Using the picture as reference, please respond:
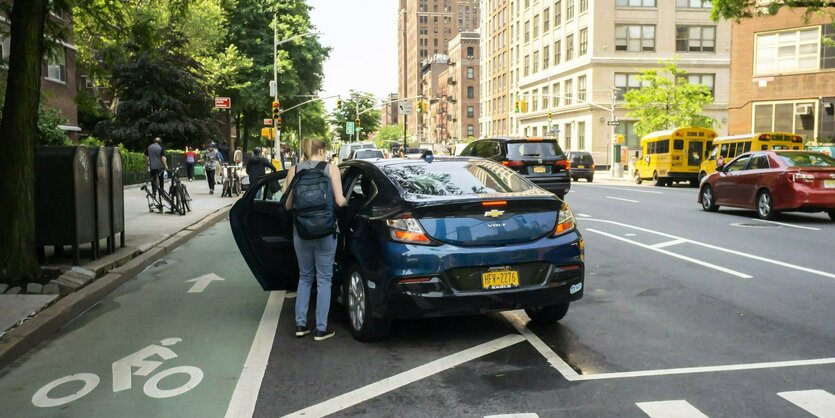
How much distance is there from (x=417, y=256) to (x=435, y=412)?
1.54 metres

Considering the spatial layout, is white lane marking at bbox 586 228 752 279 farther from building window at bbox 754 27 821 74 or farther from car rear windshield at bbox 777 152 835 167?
building window at bbox 754 27 821 74

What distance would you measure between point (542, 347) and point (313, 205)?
2.21 metres

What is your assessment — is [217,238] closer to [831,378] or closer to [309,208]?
[309,208]

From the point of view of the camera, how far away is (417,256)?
231 inches

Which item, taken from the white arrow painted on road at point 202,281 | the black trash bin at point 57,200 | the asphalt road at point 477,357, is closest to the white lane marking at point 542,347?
the asphalt road at point 477,357

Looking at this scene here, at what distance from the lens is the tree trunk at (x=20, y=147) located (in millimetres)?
8578

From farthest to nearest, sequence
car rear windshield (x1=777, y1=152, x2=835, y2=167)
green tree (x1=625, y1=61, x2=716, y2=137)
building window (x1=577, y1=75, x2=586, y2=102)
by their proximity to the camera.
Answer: building window (x1=577, y1=75, x2=586, y2=102) < green tree (x1=625, y1=61, x2=716, y2=137) < car rear windshield (x1=777, y1=152, x2=835, y2=167)

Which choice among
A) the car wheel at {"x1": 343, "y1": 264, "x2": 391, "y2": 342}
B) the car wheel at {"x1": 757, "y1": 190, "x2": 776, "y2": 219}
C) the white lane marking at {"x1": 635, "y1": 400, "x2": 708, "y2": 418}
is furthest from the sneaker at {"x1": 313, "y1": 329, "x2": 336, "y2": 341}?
the car wheel at {"x1": 757, "y1": 190, "x2": 776, "y2": 219}

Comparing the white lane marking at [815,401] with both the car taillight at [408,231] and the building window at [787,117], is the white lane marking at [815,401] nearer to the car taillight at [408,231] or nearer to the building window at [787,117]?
the car taillight at [408,231]

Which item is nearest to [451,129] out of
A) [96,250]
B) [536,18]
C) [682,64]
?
[536,18]

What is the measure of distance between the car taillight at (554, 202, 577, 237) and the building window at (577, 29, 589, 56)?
62543 mm

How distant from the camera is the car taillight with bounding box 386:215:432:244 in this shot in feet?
19.5

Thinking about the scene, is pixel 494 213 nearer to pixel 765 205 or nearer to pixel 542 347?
pixel 542 347

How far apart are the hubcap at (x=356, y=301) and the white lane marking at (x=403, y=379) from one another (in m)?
0.91
